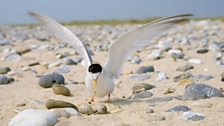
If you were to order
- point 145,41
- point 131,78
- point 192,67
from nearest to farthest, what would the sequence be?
1. point 145,41
2. point 131,78
3. point 192,67

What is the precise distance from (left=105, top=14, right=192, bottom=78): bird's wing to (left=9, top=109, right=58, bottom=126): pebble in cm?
110

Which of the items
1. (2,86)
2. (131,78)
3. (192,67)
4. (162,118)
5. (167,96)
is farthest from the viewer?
(192,67)

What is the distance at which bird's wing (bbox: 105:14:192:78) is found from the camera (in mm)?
3363

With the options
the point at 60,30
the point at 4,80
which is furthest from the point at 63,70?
the point at 60,30

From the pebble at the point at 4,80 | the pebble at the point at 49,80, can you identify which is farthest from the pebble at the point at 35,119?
the pebble at the point at 4,80

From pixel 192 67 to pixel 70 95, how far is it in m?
1.96

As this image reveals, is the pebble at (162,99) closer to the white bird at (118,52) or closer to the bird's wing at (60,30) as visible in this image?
the white bird at (118,52)

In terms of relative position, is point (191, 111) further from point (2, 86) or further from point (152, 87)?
Answer: point (2, 86)

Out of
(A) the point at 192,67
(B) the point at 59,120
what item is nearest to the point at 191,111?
(B) the point at 59,120

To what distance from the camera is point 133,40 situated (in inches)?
139

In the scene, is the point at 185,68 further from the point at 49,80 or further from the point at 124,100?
the point at 49,80

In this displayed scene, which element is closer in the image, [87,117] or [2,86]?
[87,117]

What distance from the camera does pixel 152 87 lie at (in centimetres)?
420

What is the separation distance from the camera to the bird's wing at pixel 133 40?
132 inches
